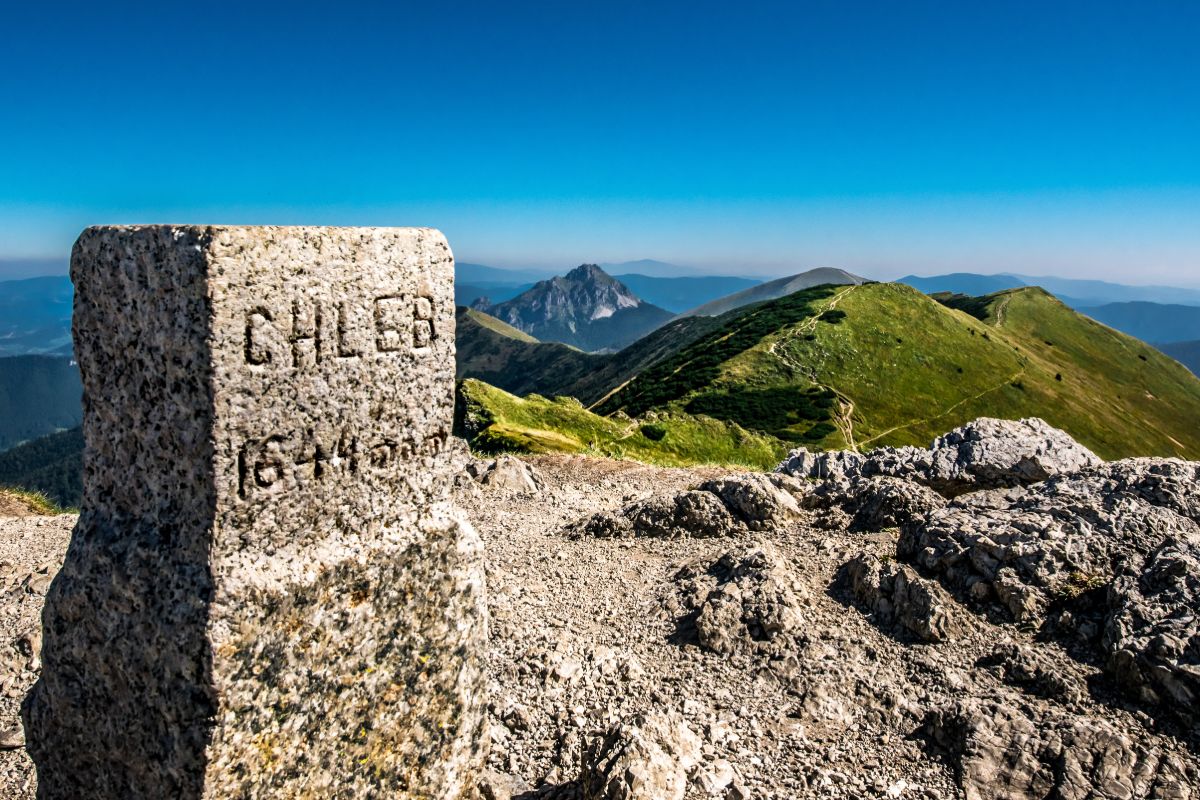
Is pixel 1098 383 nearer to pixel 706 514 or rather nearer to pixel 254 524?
pixel 706 514

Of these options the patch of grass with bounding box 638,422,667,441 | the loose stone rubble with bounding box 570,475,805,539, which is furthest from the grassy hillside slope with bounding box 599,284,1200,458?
the loose stone rubble with bounding box 570,475,805,539

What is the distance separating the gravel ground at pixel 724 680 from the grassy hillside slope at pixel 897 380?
47.0 metres

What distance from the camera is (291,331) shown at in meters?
4.89

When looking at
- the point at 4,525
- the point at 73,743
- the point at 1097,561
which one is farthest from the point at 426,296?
the point at 4,525

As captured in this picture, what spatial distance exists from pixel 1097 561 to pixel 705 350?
75.9 meters

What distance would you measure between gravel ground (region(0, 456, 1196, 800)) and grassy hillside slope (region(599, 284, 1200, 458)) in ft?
154

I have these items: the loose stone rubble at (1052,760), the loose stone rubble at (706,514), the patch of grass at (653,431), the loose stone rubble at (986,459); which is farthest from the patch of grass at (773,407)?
the loose stone rubble at (1052,760)

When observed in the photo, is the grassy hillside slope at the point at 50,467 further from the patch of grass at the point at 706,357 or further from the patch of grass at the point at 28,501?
the patch of grass at the point at 28,501

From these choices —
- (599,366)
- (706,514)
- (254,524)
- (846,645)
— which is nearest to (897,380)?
(706,514)

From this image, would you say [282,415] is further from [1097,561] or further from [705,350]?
[705,350]

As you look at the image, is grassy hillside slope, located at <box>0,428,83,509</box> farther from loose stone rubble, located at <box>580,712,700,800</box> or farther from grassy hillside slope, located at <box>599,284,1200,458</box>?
loose stone rubble, located at <box>580,712,700,800</box>

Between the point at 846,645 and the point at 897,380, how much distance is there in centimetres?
7654

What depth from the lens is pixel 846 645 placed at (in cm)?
1023

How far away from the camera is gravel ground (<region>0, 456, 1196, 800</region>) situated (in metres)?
7.86
